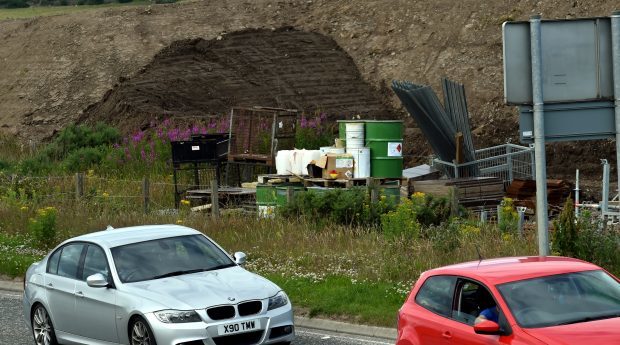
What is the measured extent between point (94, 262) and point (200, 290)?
185 cm

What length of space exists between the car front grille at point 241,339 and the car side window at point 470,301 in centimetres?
326

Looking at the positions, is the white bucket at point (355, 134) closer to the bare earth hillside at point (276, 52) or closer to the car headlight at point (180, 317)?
the bare earth hillside at point (276, 52)

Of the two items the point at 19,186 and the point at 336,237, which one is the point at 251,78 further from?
the point at 336,237

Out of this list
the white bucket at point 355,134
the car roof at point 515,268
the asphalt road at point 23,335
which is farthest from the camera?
the white bucket at point 355,134

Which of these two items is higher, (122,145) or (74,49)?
(74,49)

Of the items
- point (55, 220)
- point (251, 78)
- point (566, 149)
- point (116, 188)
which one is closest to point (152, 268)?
point (55, 220)

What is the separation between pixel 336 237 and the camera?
20.5 meters

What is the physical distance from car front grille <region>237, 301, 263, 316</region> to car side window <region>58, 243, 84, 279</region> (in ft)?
8.65

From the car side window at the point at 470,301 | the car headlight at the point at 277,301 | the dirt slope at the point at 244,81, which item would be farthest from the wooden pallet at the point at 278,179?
the car side window at the point at 470,301

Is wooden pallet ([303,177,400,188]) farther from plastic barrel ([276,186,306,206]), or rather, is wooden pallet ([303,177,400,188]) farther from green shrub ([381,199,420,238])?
green shrub ([381,199,420,238])

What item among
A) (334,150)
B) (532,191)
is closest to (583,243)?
(532,191)

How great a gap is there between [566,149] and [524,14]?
10.2 metres

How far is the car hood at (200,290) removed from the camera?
1295 centimetres

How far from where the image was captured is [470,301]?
33.6 feet
